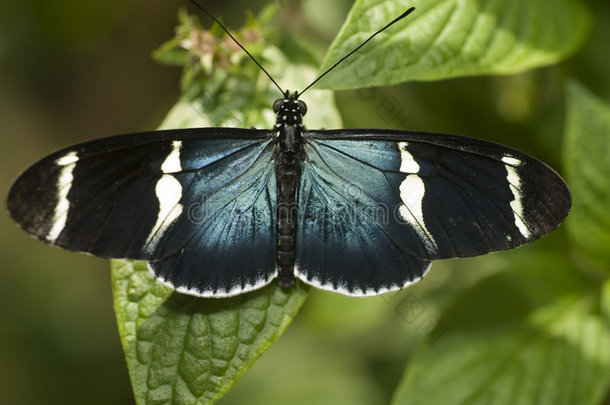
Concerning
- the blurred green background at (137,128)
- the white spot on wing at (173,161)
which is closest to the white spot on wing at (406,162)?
the white spot on wing at (173,161)

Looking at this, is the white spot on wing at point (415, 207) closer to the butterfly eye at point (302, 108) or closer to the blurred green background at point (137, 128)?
the butterfly eye at point (302, 108)

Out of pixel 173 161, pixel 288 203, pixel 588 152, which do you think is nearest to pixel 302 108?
pixel 288 203

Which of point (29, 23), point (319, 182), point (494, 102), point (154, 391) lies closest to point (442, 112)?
point (494, 102)

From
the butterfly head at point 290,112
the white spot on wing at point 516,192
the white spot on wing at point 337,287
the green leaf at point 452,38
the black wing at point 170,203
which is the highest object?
the green leaf at point 452,38

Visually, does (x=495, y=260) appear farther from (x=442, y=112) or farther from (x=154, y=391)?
(x=154, y=391)

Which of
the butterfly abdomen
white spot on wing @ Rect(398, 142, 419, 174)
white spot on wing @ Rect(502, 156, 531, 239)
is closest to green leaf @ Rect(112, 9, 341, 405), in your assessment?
the butterfly abdomen

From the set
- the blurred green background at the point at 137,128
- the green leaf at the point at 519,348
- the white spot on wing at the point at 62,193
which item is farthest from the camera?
the blurred green background at the point at 137,128
